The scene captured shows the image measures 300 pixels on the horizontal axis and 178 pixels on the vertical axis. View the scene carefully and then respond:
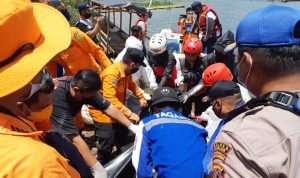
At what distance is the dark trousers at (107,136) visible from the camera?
14.5ft

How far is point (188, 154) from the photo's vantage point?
8.89 ft

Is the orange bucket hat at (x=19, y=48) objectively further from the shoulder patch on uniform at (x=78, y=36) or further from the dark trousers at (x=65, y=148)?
the shoulder patch on uniform at (x=78, y=36)

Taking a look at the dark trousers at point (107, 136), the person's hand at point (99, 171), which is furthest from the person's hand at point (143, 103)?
the person's hand at point (99, 171)

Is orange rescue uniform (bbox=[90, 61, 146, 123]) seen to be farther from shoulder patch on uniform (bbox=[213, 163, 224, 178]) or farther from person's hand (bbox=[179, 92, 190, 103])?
shoulder patch on uniform (bbox=[213, 163, 224, 178])

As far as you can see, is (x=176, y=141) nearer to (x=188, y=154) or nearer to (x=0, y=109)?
(x=188, y=154)

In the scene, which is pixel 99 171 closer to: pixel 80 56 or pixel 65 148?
pixel 65 148

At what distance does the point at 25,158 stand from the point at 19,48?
0.39 m

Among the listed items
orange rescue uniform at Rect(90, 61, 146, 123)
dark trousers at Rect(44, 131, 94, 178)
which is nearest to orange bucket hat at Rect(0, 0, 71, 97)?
dark trousers at Rect(44, 131, 94, 178)

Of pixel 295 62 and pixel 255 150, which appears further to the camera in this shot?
pixel 295 62

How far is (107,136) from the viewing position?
4414 millimetres

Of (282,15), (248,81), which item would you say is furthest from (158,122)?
(282,15)

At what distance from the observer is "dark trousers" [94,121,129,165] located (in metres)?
4.42

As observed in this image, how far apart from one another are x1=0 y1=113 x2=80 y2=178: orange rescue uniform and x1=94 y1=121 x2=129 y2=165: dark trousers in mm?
3221

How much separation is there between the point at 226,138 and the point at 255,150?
12cm
